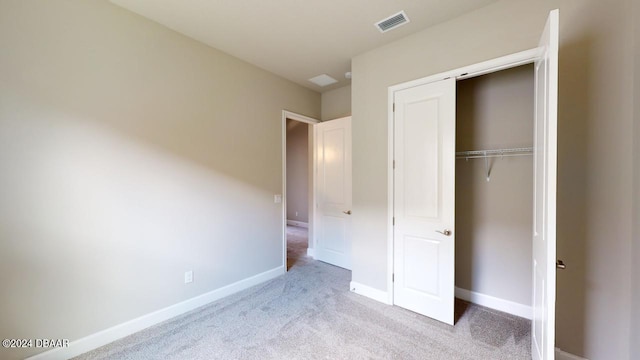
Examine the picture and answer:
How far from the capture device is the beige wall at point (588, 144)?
150 centimetres

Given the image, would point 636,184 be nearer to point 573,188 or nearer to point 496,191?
point 573,188

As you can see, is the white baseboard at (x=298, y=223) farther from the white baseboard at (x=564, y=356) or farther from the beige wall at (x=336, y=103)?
the white baseboard at (x=564, y=356)

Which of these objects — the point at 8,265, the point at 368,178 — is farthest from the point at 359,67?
the point at 8,265

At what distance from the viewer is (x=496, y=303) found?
2578 millimetres

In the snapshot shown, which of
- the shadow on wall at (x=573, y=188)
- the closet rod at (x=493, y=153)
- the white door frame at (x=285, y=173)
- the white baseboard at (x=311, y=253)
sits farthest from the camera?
the white baseboard at (x=311, y=253)

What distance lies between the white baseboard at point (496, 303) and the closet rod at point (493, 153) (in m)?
1.51

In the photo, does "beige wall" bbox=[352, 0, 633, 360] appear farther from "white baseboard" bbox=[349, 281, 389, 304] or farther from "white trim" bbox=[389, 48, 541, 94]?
"white baseboard" bbox=[349, 281, 389, 304]

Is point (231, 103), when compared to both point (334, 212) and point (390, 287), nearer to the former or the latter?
point (334, 212)

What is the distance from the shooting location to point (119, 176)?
211 cm

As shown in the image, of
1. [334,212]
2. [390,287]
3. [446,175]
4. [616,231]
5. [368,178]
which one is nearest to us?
[616,231]

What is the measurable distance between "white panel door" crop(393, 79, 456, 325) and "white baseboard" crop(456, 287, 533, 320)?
0.64 m

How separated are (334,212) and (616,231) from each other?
2864 mm

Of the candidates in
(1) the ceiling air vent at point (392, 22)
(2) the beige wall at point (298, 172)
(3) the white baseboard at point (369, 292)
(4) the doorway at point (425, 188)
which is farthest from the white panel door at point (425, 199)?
(2) the beige wall at point (298, 172)

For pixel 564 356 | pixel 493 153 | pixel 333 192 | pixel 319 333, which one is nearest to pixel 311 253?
pixel 333 192
